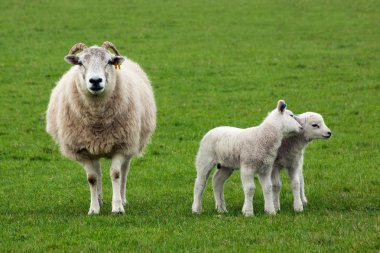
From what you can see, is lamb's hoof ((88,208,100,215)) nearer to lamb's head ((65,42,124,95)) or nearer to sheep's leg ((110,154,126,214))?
sheep's leg ((110,154,126,214))

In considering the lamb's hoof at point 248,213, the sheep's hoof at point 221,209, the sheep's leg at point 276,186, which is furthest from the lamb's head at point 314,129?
the sheep's hoof at point 221,209

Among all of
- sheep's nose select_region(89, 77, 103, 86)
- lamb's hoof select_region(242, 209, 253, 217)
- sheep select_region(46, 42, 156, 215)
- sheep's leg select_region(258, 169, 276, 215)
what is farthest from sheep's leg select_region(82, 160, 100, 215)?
sheep's leg select_region(258, 169, 276, 215)

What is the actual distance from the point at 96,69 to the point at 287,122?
2.57 meters

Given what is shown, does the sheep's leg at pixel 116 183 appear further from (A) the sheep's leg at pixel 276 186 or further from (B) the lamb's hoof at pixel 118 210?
(A) the sheep's leg at pixel 276 186

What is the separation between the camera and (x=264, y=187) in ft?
31.5

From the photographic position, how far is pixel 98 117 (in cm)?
1033

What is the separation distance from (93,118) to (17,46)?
18431mm

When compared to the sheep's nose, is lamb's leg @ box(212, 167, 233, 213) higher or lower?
lower

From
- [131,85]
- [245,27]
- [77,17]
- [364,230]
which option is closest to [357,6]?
[245,27]

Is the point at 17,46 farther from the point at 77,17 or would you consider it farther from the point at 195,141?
the point at 195,141

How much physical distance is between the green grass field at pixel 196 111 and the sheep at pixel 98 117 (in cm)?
69

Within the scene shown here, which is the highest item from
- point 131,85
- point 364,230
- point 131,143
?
point 131,85

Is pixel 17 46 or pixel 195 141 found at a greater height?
pixel 17 46

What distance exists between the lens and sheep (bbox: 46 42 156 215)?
33.2 ft
